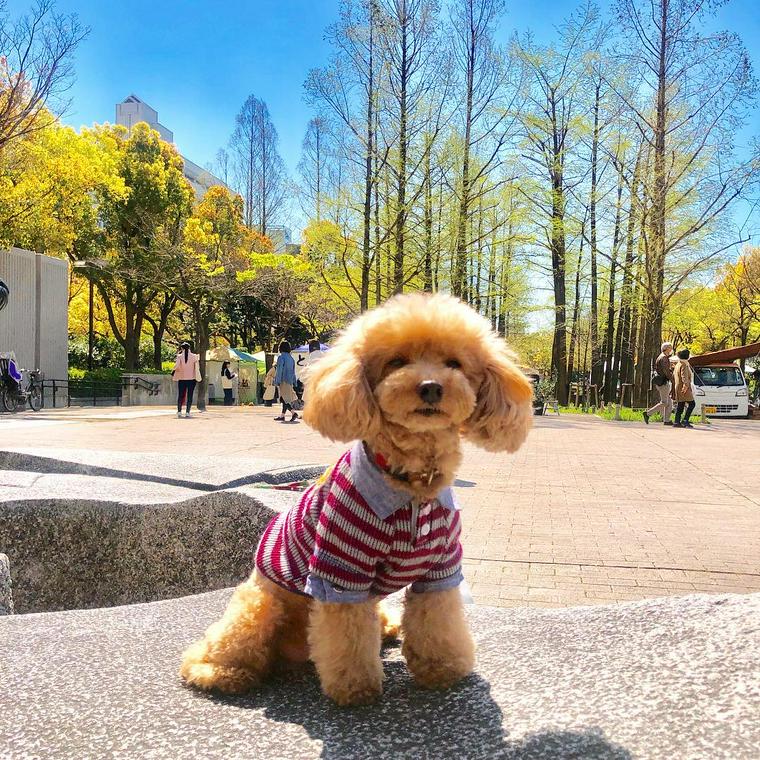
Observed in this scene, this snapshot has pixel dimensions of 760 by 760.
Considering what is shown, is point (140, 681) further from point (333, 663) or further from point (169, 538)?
point (169, 538)

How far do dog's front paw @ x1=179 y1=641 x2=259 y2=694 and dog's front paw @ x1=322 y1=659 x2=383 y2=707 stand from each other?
270 mm

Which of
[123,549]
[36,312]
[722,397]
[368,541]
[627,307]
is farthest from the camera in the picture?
[627,307]

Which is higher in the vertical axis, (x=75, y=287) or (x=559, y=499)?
(x=75, y=287)

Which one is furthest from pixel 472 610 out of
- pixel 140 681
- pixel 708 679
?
pixel 140 681

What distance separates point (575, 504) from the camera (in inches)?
240

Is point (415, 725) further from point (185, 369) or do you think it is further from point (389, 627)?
point (185, 369)

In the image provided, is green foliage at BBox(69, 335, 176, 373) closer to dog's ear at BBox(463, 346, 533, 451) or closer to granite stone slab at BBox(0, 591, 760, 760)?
granite stone slab at BBox(0, 591, 760, 760)

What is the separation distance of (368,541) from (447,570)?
11.9 inches

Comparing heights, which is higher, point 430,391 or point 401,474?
point 430,391

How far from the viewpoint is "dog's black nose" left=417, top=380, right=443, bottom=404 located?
181 cm

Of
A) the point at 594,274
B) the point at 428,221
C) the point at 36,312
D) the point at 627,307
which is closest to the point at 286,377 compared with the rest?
the point at 428,221

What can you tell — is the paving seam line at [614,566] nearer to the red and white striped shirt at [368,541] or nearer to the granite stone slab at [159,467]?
the granite stone slab at [159,467]

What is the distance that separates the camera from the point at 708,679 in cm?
171

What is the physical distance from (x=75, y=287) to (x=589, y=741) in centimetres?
3511
